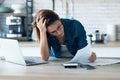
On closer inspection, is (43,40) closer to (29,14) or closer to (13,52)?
(13,52)

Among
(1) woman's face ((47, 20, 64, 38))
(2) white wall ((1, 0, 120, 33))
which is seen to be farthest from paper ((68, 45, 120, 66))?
(2) white wall ((1, 0, 120, 33))

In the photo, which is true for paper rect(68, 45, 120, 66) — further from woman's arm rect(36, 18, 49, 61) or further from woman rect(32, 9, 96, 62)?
woman's arm rect(36, 18, 49, 61)

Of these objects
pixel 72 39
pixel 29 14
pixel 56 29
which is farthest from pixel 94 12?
pixel 56 29

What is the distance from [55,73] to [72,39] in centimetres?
69

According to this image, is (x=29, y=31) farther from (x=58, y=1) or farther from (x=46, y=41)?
(x=46, y=41)

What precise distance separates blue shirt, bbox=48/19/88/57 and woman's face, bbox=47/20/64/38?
0.12 metres

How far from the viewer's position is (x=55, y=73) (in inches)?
62.1

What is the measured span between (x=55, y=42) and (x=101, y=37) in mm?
1326

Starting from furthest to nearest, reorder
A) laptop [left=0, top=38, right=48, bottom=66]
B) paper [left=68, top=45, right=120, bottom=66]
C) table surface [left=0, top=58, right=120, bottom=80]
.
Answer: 1. paper [left=68, top=45, right=120, bottom=66]
2. laptop [left=0, top=38, right=48, bottom=66]
3. table surface [left=0, top=58, right=120, bottom=80]

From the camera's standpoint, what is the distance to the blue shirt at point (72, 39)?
2180mm

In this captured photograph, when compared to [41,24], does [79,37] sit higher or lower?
lower

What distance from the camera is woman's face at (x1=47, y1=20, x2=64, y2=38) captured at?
6.83 feet

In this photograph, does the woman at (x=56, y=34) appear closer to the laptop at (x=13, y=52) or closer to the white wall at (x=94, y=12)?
the laptop at (x=13, y=52)

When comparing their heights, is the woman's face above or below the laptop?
above
